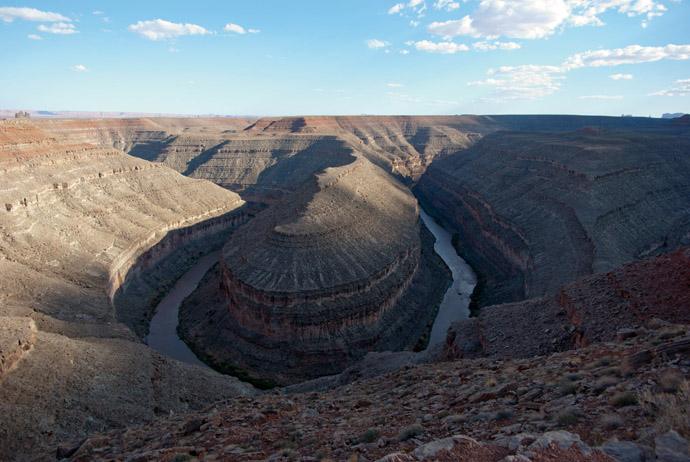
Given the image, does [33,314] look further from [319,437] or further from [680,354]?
[680,354]

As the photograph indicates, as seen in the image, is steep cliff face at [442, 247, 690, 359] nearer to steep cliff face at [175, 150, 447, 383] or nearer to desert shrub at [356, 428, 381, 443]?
desert shrub at [356, 428, 381, 443]

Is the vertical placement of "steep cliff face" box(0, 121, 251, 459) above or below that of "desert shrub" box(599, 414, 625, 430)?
below

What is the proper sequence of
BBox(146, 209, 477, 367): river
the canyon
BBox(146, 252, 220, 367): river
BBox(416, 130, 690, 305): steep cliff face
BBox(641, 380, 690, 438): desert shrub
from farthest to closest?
BBox(416, 130, 690, 305): steep cliff face < BBox(146, 209, 477, 367): river < BBox(146, 252, 220, 367): river < the canyon < BBox(641, 380, 690, 438): desert shrub

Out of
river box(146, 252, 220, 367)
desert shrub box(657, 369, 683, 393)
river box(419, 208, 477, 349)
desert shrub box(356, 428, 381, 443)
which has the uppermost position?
desert shrub box(657, 369, 683, 393)

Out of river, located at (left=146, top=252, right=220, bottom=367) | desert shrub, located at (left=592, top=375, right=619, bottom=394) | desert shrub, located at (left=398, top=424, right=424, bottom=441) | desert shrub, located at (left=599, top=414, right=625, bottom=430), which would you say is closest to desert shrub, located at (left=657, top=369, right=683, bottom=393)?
desert shrub, located at (left=592, top=375, right=619, bottom=394)


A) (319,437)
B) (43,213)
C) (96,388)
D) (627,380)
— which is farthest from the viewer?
(43,213)

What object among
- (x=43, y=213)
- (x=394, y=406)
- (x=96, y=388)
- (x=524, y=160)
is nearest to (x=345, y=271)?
(x=96, y=388)

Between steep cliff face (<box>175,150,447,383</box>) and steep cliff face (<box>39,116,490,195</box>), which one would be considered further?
steep cliff face (<box>39,116,490,195</box>)

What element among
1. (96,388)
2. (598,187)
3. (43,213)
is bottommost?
(96,388)
